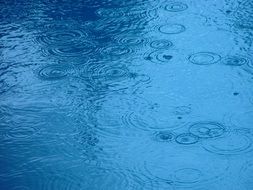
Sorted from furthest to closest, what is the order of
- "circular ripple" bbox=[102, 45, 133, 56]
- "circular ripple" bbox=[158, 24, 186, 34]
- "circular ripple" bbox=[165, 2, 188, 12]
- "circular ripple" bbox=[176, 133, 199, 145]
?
"circular ripple" bbox=[165, 2, 188, 12], "circular ripple" bbox=[158, 24, 186, 34], "circular ripple" bbox=[102, 45, 133, 56], "circular ripple" bbox=[176, 133, 199, 145]

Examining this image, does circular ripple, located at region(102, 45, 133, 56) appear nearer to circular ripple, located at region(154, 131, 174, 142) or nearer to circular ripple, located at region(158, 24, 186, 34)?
circular ripple, located at region(158, 24, 186, 34)

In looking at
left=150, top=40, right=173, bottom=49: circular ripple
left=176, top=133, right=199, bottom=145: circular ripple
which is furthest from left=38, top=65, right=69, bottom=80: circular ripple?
left=176, top=133, right=199, bottom=145: circular ripple

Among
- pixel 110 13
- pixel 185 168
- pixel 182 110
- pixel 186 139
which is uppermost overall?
pixel 110 13

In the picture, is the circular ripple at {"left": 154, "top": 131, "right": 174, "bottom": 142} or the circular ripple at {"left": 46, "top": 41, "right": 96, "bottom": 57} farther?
the circular ripple at {"left": 46, "top": 41, "right": 96, "bottom": 57}

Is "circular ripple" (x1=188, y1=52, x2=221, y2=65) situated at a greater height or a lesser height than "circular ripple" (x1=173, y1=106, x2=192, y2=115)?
greater

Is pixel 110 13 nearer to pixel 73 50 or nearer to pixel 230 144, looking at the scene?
pixel 73 50

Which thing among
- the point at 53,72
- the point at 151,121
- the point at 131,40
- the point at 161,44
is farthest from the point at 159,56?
the point at 53,72
